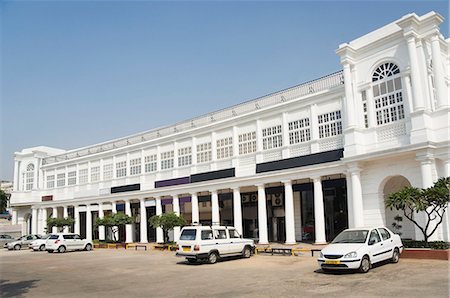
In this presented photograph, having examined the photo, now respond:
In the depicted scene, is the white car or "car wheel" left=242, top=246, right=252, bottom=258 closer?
the white car

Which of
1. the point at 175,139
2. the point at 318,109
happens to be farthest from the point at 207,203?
the point at 318,109

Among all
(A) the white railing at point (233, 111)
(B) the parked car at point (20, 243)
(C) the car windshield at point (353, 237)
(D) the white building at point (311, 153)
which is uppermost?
(A) the white railing at point (233, 111)

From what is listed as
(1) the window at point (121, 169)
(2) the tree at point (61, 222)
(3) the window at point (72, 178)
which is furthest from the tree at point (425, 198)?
(3) the window at point (72, 178)

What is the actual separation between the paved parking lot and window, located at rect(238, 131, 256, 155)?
13667 mm

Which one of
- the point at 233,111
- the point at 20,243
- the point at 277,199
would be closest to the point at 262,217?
the point at 277,199

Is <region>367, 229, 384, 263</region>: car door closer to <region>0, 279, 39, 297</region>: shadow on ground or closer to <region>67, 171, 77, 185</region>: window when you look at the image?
<region>0, 279, 39, 297</region>: shadow on ground

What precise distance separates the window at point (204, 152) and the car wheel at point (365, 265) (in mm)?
21744

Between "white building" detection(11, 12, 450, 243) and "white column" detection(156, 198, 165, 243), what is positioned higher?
"white building" detection(11, 12, 450, 243)

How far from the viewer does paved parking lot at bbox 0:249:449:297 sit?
10.9 metres

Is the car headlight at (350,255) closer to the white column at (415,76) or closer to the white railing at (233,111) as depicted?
the white column at (415,76)

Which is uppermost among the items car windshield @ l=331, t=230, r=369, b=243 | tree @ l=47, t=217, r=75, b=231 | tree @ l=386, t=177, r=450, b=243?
tree @ l=386, t=177, r=450, b=243

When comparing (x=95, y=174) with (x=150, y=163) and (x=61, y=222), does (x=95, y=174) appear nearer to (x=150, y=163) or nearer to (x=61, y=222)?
(x=61, y=222)

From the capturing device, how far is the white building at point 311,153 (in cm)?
2159

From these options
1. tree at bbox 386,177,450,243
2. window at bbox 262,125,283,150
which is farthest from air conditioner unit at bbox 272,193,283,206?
tree at bbox 386,177,450,243
